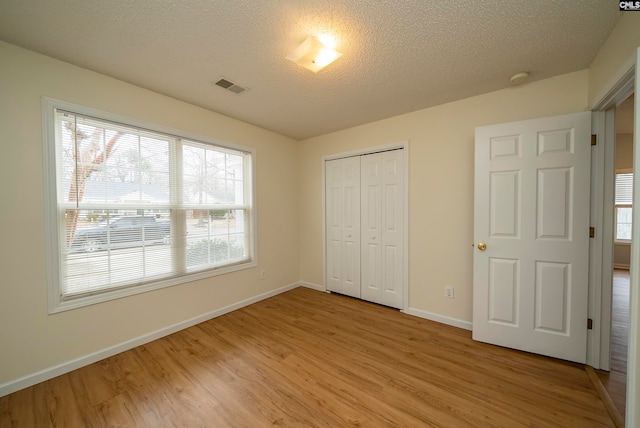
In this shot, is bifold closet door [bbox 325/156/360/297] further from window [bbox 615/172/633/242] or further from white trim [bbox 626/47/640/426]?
window [bbox 615/172/633/242]

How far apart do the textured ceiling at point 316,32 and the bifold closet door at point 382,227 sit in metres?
0.96

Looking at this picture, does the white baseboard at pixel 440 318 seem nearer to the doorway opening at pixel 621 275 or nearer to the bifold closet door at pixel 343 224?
the bifold closet door at pixel 343 224

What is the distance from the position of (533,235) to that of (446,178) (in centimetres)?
96

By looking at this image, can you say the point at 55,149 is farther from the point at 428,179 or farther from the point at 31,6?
the point at 428,179

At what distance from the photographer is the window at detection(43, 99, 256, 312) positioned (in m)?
1.94

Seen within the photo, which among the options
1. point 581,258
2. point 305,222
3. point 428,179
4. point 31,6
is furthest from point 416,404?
point 31,6

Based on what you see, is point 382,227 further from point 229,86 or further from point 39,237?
point 39,237

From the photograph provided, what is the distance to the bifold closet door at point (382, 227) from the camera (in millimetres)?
3039

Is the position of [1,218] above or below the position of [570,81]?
below

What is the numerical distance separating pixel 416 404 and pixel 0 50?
3.84 m

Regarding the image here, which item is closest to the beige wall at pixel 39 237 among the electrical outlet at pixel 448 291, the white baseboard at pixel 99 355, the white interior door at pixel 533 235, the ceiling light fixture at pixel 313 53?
the white baseboard at pixel 99 355

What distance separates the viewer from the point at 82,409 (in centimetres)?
157

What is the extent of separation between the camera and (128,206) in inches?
88.5

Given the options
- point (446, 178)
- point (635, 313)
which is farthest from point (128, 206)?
point (635, 313)
